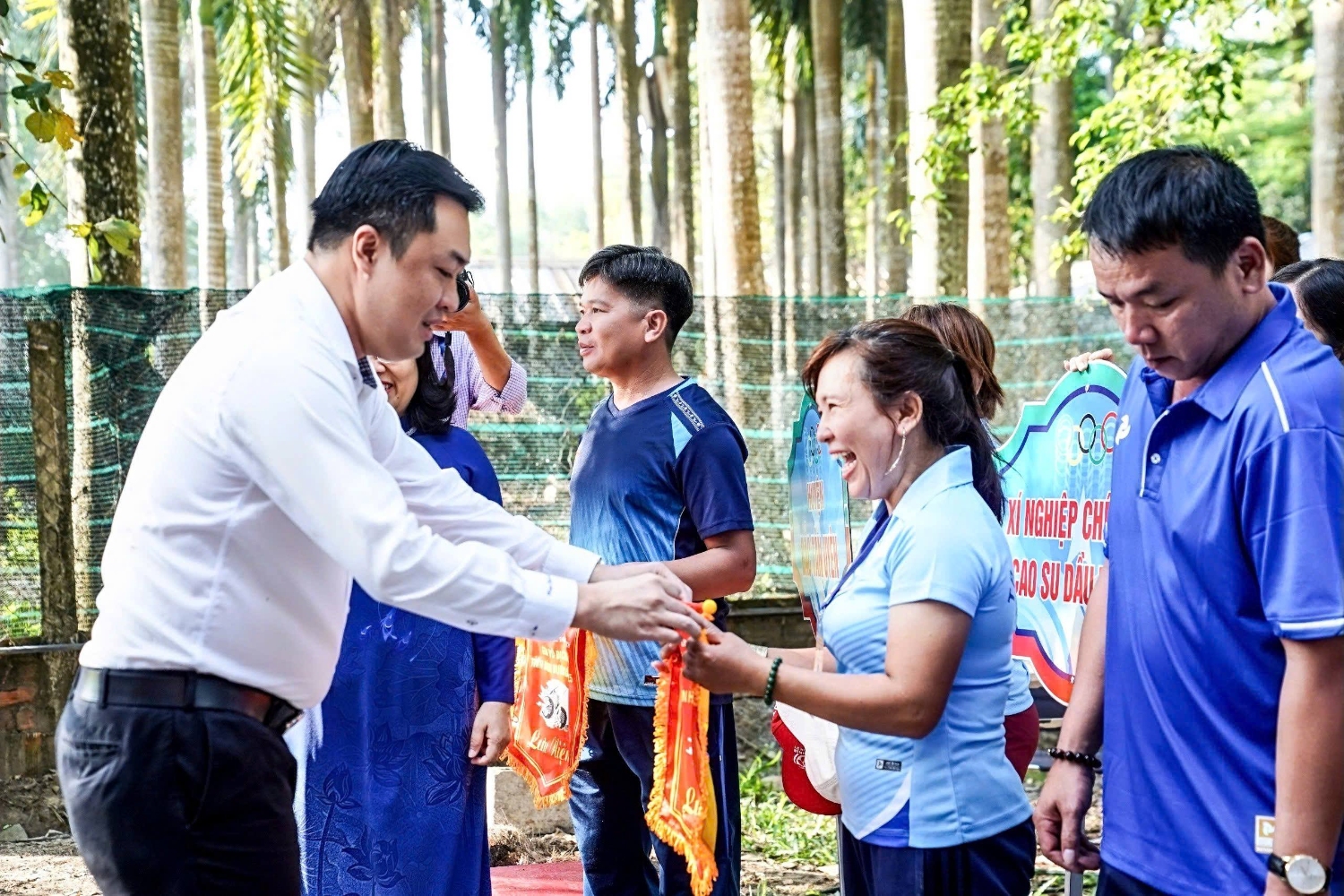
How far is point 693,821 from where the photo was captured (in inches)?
123

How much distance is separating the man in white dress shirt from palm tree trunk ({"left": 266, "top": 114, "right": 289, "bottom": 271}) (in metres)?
19.6

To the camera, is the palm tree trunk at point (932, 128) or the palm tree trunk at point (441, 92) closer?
the palm tree trunk at point (932, 128)

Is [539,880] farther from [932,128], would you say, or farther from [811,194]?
[811,194]

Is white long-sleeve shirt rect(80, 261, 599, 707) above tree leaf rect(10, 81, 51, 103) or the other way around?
the other way around

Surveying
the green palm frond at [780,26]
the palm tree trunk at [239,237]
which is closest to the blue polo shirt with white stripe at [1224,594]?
the green palm frond at [780,26]

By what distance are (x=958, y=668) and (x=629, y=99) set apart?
23976 mm

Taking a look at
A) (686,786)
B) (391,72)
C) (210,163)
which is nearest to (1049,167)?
(210,163)

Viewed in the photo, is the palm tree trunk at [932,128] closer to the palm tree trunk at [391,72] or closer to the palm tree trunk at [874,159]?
the palm tree trunk at [391,72]

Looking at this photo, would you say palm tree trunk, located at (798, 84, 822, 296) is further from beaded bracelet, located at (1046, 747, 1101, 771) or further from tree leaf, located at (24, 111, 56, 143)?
beaded bracelet, located at (1046, 747, 1101, 771)

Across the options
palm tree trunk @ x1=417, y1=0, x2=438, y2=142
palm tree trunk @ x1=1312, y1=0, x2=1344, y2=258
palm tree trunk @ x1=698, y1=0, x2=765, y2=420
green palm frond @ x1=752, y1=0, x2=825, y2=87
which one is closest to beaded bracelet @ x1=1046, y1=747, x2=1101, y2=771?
palm tree trunk @ x1=698, y1=0, x2=765, y2=420

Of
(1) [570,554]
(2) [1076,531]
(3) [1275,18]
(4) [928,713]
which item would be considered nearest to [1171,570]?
(4) [928,713]

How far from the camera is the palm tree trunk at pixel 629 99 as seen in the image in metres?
23.3

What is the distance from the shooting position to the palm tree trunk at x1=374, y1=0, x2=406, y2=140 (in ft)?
60.4

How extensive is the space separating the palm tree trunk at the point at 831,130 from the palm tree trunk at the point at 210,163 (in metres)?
7.10
